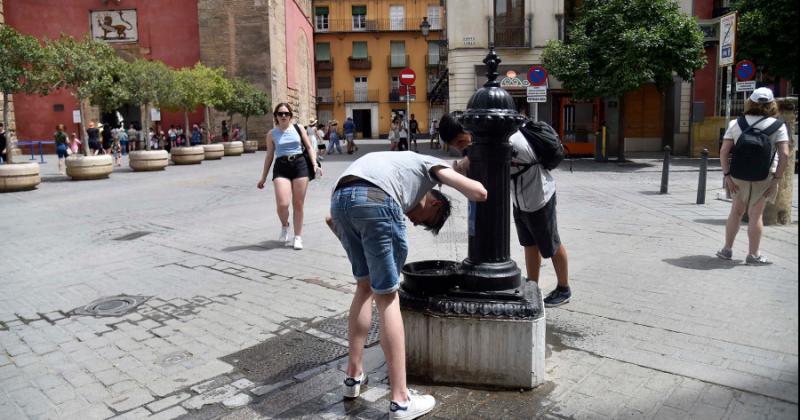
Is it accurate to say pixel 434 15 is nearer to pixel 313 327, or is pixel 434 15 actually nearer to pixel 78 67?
pixel 78 67

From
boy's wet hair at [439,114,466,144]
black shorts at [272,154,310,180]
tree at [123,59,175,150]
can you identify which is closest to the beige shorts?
boy's wet hair at [439,114,466,144]

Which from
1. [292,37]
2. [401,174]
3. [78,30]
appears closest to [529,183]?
[401,174]

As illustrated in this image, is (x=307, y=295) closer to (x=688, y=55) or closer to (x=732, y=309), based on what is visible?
(x=732, y=309)

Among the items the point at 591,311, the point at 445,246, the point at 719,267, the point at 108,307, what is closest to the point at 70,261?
the point at 108,307

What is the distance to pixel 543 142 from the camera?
4.00 metres

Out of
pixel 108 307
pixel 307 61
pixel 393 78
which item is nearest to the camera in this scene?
pixel 108 307

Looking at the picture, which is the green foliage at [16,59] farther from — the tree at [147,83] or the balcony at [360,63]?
the balcony at [360,63]

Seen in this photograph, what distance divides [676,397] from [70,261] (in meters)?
6.13

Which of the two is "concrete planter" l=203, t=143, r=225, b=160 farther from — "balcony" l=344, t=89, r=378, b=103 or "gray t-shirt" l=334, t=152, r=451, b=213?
"balcony" l=344, t=89, r=378, b=103

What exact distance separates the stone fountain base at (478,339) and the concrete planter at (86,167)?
15169 mm

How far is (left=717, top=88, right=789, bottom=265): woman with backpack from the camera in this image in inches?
219

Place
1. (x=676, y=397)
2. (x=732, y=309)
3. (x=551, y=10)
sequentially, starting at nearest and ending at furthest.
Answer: (x=676, y=397) < (x=732, y=309) < (x=551, y=10)

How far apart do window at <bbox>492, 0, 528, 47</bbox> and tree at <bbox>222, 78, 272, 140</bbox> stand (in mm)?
12257

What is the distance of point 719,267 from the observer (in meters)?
5.64
